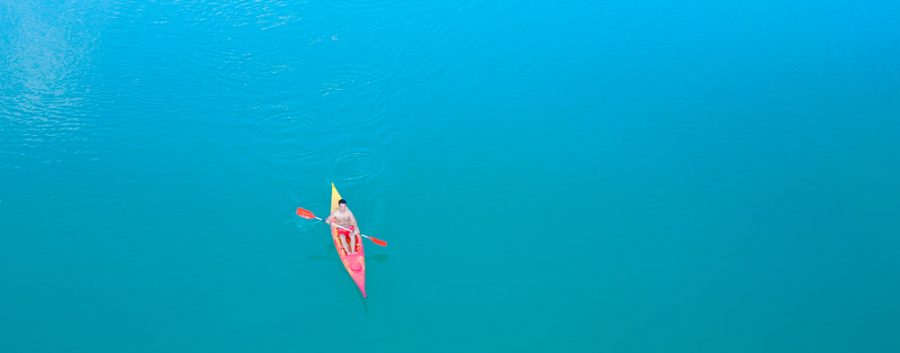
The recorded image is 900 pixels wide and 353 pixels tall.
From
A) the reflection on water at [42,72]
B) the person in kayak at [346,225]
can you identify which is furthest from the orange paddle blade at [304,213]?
the reflection on water at [42,72]

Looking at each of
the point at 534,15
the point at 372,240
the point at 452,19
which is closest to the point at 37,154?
the point at 372,240

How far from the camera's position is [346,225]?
27.9ft

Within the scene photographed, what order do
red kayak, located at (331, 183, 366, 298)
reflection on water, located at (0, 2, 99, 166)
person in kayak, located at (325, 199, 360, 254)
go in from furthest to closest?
reflection on water, located at (0, 2, 99, 166)
person in kayak, located at (325, 199, 360, 254)
red kayak, located at (331, 183, 366, 298)

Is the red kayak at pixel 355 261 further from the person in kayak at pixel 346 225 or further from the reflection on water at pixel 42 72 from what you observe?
the reflection on water at pixel 42 72

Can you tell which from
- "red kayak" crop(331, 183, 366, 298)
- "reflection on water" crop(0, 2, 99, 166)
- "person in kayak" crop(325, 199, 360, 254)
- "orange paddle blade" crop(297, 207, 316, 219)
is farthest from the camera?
"reflection on water" crop(0, 2, 99, 166)

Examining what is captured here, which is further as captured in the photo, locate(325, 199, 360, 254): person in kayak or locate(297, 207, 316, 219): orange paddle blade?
locate(297, 207, 316, 219): orange paddle blade

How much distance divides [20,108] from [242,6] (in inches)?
144

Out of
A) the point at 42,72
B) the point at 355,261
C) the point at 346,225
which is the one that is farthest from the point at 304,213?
the point at 42,72

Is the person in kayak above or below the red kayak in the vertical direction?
above

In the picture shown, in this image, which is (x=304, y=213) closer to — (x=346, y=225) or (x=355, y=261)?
(x=346, y=225)

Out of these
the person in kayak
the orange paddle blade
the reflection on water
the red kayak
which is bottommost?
the red kayak

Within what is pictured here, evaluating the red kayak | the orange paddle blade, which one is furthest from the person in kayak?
the orange paddle blade

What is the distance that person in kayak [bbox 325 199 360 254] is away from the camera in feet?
27.6

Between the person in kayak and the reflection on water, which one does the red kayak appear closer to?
the person in kayak
